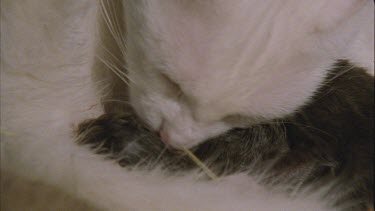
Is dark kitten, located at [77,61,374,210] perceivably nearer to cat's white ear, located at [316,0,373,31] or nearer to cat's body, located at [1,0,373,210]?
cat's body, located at [1,0,373,210]

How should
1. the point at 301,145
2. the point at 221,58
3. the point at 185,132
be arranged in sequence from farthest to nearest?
the point at 301,145 → the point at 185,132 → the point at 221,58

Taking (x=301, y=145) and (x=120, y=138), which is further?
(x=301, y=145)

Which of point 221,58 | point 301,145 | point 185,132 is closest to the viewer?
point 221,58

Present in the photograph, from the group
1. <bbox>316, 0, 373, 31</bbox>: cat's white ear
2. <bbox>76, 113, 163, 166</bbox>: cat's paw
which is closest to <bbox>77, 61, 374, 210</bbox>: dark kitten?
<bbox>76, 113, 163, 166</bbox>: cat's paw

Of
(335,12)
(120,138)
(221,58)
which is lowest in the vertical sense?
(120,138)

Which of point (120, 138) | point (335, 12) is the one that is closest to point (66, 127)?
point (120, 138)

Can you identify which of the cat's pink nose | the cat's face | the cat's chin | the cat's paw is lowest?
the cat's paw

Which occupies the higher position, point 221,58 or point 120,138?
point 221,58

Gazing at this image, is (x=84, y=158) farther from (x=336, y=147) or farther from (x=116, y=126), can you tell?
(x=336, y=147)

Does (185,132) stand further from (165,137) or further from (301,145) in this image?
(301,145)
